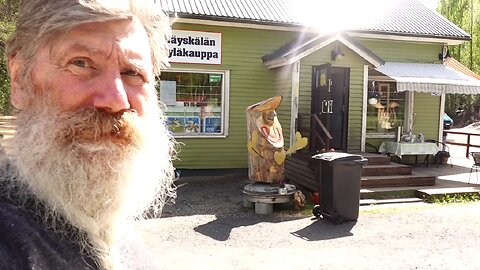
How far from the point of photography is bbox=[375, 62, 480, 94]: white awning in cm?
1141

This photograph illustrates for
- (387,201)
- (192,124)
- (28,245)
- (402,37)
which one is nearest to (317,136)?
(387,201)

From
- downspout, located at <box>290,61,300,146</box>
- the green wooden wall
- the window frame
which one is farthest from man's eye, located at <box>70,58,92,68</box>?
the window frame

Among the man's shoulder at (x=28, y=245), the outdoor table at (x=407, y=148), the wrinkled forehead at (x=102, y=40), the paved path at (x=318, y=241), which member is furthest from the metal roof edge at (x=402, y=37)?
the man's shoulder at (x=28, y=245)

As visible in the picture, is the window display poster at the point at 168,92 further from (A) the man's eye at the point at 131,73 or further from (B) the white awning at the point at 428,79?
(A) the man's eye at the point at 131,73

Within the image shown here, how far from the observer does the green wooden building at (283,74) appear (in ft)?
35.6

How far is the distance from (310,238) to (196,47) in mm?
6370

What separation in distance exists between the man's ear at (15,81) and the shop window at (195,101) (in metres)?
10.2

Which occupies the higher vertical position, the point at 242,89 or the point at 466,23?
the point at 466,23

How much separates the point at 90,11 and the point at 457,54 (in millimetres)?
39280

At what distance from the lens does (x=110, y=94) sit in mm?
1110

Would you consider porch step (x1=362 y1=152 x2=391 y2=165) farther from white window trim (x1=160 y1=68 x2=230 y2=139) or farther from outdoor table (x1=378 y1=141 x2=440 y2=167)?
white window trim (x1=160 y1=68 x2=230 y2=139)

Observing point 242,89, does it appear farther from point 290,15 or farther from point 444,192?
point 444,192

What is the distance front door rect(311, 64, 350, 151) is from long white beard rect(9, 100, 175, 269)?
9774 mm

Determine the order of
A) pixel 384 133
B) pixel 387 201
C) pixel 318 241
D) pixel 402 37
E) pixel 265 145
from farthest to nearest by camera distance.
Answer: pixel 384 133
pixel 402 37
pixel 387 201
pixel 265 145
pixel 318 241
